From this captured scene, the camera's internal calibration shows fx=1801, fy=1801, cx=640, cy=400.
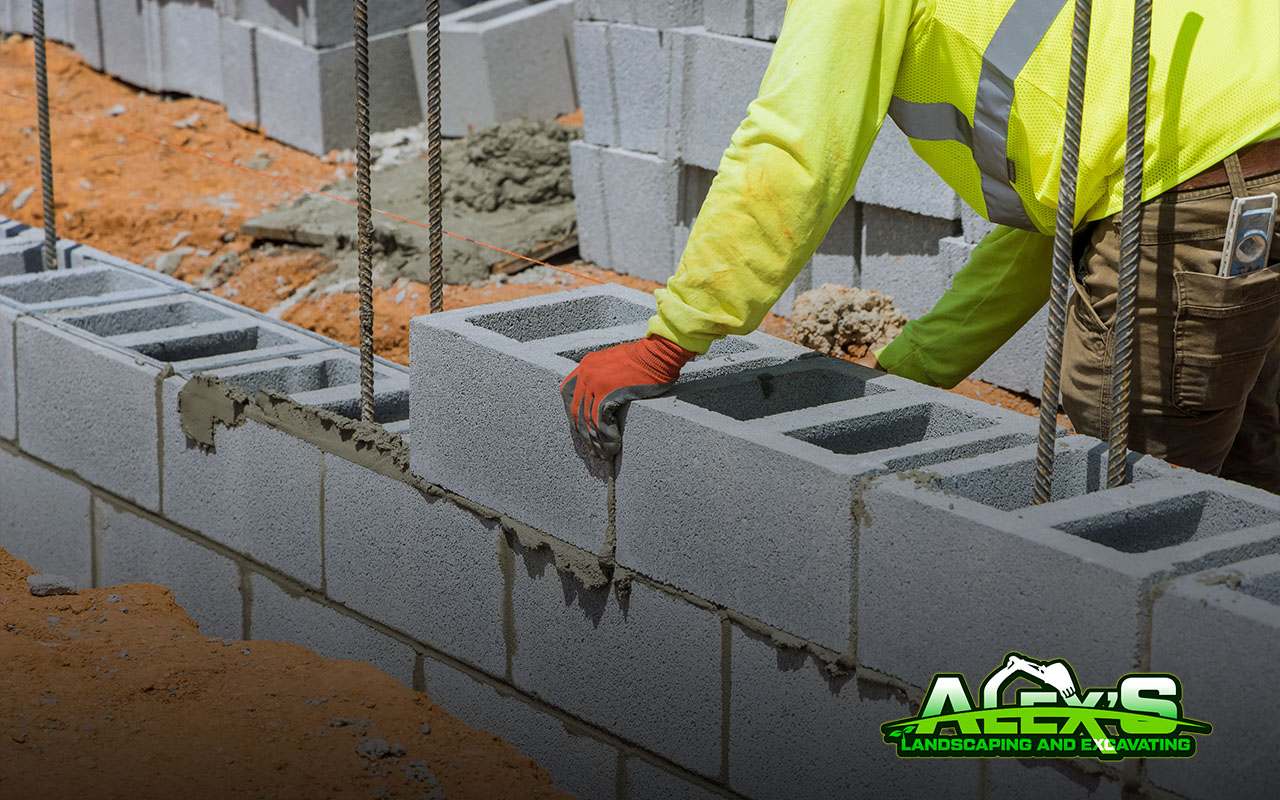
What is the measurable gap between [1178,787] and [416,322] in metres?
1.94

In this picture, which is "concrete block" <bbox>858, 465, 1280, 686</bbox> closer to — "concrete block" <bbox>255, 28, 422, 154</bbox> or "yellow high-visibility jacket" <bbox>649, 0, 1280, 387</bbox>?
"yellow high-visibility jacket" <bbox>649, 0, 1280, 387</bbox>

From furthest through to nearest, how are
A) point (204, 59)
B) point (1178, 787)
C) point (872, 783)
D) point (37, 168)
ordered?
point (204, 59), point (37, 168), point (872, 783), point (1178, 787)

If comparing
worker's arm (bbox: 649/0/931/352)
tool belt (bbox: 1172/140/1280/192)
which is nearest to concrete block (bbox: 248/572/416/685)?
worker's arm (bbox: 649/0/931/352)

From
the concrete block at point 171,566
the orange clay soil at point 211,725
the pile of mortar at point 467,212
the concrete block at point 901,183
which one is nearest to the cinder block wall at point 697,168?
the concrete block at point 901,183

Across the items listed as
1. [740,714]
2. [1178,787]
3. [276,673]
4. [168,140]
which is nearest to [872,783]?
[740,714]

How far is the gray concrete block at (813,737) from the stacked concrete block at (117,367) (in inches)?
80.5

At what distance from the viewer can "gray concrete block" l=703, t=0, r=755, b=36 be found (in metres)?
7.10

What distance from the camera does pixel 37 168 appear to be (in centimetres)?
1020

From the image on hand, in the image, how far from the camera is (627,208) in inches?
319

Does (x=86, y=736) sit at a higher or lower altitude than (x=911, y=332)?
lower

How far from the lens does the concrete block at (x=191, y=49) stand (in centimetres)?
1104

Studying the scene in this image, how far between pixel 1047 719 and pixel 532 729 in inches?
55.9

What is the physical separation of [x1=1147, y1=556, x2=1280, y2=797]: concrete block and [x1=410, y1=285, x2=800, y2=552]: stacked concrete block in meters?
1.26

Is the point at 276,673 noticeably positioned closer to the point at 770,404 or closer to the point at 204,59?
the point at 770,404
